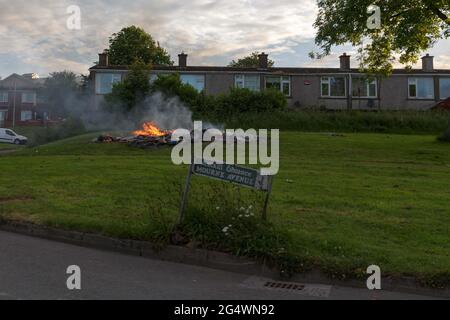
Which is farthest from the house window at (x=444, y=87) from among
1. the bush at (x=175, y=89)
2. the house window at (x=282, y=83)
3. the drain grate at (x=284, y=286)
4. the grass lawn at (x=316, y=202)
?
the drain grate at (x=284, y=286)

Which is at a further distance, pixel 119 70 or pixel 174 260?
pixel 119 70

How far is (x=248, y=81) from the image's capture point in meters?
46.2

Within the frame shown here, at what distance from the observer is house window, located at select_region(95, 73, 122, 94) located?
149ft

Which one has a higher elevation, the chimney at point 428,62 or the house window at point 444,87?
the chimney at point 428,62

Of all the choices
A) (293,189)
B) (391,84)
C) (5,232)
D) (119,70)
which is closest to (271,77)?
(391,84)

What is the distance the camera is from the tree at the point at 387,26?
21688mm

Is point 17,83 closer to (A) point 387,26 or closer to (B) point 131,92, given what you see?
(B) point 131,92

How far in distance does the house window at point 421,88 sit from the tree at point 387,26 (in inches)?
901

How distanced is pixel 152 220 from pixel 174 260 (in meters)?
0.95

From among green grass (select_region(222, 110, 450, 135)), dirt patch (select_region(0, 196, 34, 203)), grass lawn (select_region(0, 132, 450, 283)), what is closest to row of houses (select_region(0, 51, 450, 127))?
green grass (select_region(222, 110, 450, 135))

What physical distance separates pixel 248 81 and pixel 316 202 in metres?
37.2

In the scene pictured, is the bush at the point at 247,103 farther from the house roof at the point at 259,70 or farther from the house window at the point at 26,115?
the house window at the point at 26,115
